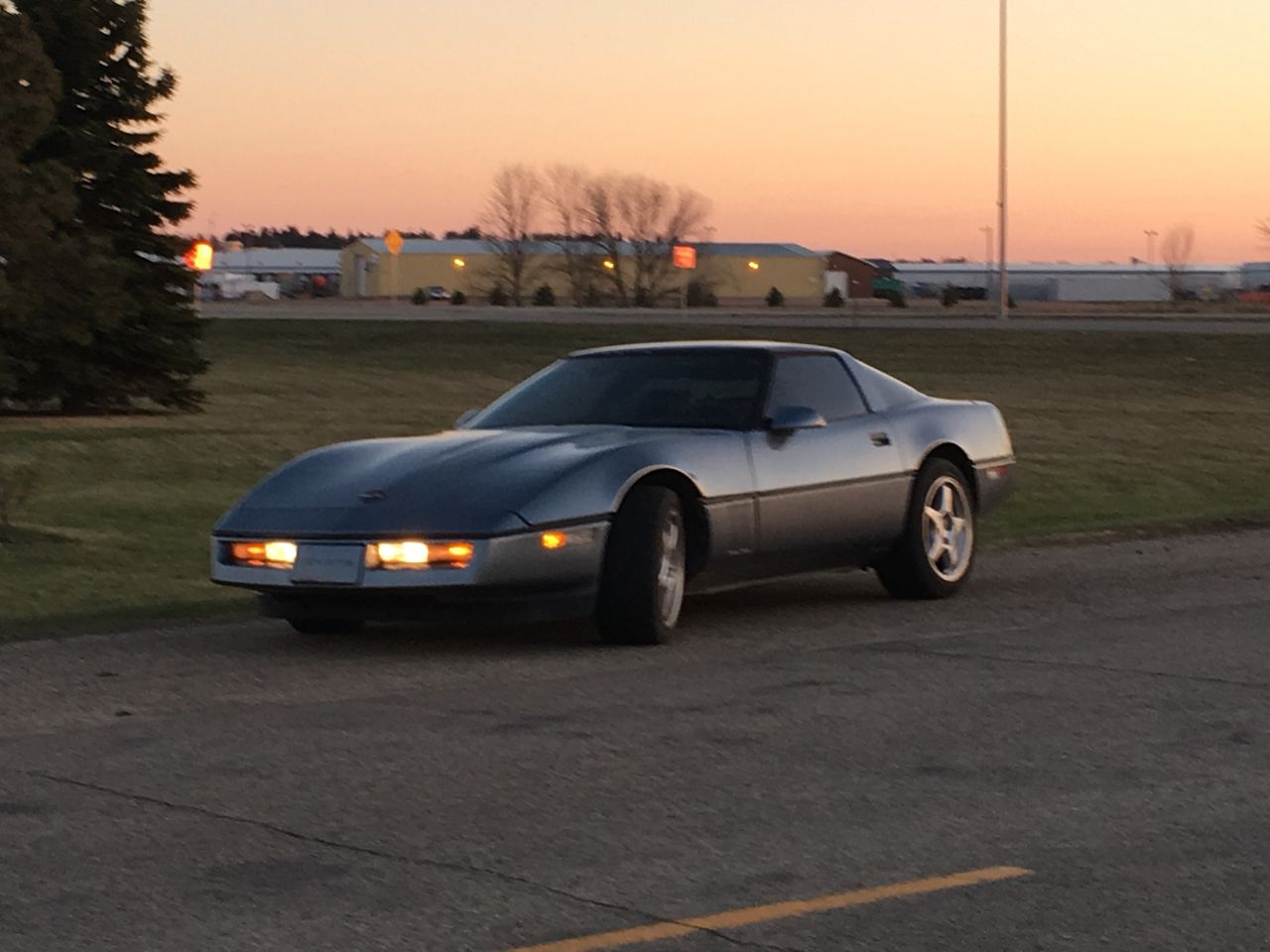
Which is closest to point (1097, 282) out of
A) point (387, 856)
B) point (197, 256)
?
point (197, 256)

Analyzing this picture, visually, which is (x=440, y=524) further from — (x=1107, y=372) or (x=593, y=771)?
(x=1107, y=372)

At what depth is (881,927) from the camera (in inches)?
197

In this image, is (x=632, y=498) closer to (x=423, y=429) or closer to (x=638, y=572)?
(x=638, y=572)

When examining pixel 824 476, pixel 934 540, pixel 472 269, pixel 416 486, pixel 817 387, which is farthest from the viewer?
pixel 472 269

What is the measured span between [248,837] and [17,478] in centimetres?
864

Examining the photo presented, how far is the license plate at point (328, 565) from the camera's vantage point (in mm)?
9188

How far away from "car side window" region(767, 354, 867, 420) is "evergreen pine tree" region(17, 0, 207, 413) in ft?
58.6

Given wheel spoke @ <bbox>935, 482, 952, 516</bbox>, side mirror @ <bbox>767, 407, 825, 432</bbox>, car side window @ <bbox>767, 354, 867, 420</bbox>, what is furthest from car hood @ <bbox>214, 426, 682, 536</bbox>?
wheel spoke @ <bbox>935, 482, 952, 516</bbox>

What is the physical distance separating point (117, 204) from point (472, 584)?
832 inches

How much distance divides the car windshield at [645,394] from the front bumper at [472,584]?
1.29m

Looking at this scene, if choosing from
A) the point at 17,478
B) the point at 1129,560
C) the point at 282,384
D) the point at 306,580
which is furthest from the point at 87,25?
the point at 306,580

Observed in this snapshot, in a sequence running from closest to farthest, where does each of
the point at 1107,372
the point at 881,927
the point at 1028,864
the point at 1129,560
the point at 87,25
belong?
the point at 881,927 → the point at 1028,864 → the point at 1129,560 → the point at 87,25 → the point at 1107,372

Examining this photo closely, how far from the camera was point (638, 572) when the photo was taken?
31.4 ft

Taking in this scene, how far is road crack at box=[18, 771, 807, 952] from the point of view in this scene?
505cm
